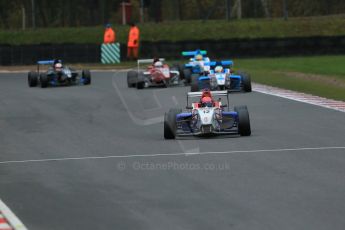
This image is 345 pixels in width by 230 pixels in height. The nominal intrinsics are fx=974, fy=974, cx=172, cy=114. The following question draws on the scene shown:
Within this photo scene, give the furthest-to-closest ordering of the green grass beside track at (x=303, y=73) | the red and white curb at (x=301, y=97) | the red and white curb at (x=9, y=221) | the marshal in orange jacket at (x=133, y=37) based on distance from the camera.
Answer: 1. the marshal in orange jacket at (x=133, y=37)
2. the green grass beside track at (x=303, y=73)
3. the red and white curb at (x=301, y=97)
4. the red and white curb at (x=9, y=221)

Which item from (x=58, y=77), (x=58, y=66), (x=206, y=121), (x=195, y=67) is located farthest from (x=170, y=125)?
(x=58, y=77)

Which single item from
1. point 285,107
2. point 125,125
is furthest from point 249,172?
point 285,107

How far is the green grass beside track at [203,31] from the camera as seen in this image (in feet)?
140

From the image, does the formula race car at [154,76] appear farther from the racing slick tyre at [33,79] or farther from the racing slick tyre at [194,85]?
the racing slick tyre at [33,79]

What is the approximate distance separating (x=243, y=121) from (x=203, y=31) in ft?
96.9

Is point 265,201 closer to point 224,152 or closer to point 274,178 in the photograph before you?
point 274,178

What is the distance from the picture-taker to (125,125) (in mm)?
17047

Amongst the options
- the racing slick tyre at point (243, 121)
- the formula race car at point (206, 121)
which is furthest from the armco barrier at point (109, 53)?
the racing slick tyre at point (243, 121)

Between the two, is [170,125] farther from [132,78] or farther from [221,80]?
[132,78]

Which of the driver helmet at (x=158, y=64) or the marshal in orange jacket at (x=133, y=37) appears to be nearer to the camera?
the driver helmet at (x=158, y=64)

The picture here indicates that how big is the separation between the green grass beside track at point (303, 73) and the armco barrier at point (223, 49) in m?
0.60

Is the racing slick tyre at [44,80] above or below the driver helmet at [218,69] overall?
below

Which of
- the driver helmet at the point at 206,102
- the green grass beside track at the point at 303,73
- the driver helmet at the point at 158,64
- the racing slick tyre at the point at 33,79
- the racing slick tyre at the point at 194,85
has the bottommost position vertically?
the green grass beside track at the point at 303,73

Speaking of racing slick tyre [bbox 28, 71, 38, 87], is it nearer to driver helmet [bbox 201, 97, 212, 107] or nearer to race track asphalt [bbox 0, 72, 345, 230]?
race track asphalt [bbox 0, 72, 345, 230]
